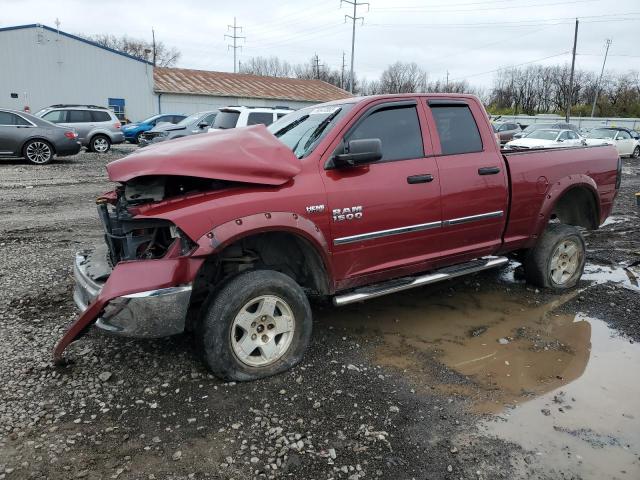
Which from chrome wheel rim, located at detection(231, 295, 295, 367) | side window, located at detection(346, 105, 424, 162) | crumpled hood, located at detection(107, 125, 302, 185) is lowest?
chrome wheel rim, located at detection(231, 295, 295, 367)

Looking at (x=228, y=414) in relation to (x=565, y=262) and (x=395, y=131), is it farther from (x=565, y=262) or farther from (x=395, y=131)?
(x=565, y=262)

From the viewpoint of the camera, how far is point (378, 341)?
4.25 m

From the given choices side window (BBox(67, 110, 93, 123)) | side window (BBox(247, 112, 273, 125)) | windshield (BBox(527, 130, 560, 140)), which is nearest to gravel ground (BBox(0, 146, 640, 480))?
side window (BBox(247, 112, 273, 125))

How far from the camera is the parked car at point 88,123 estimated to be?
18375 mm

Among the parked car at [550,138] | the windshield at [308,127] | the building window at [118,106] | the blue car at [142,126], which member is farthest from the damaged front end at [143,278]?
the building window at [118,106]

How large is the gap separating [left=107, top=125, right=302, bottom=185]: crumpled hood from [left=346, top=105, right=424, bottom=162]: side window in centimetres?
71

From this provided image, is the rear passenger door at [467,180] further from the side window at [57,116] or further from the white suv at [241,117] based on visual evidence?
the side window at [57,116]

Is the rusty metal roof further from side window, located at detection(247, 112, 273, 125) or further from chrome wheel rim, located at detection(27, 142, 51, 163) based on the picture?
side window, located at detection(247, 112, 273, 125)

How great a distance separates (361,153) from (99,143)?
17603mm

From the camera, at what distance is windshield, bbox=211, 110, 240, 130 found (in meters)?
12.9

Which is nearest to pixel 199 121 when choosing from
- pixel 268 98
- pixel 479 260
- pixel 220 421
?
pixel 479 260

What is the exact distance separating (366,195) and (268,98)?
35.9 metres

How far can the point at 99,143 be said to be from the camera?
1866 cm

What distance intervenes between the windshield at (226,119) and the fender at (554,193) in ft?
30.5
